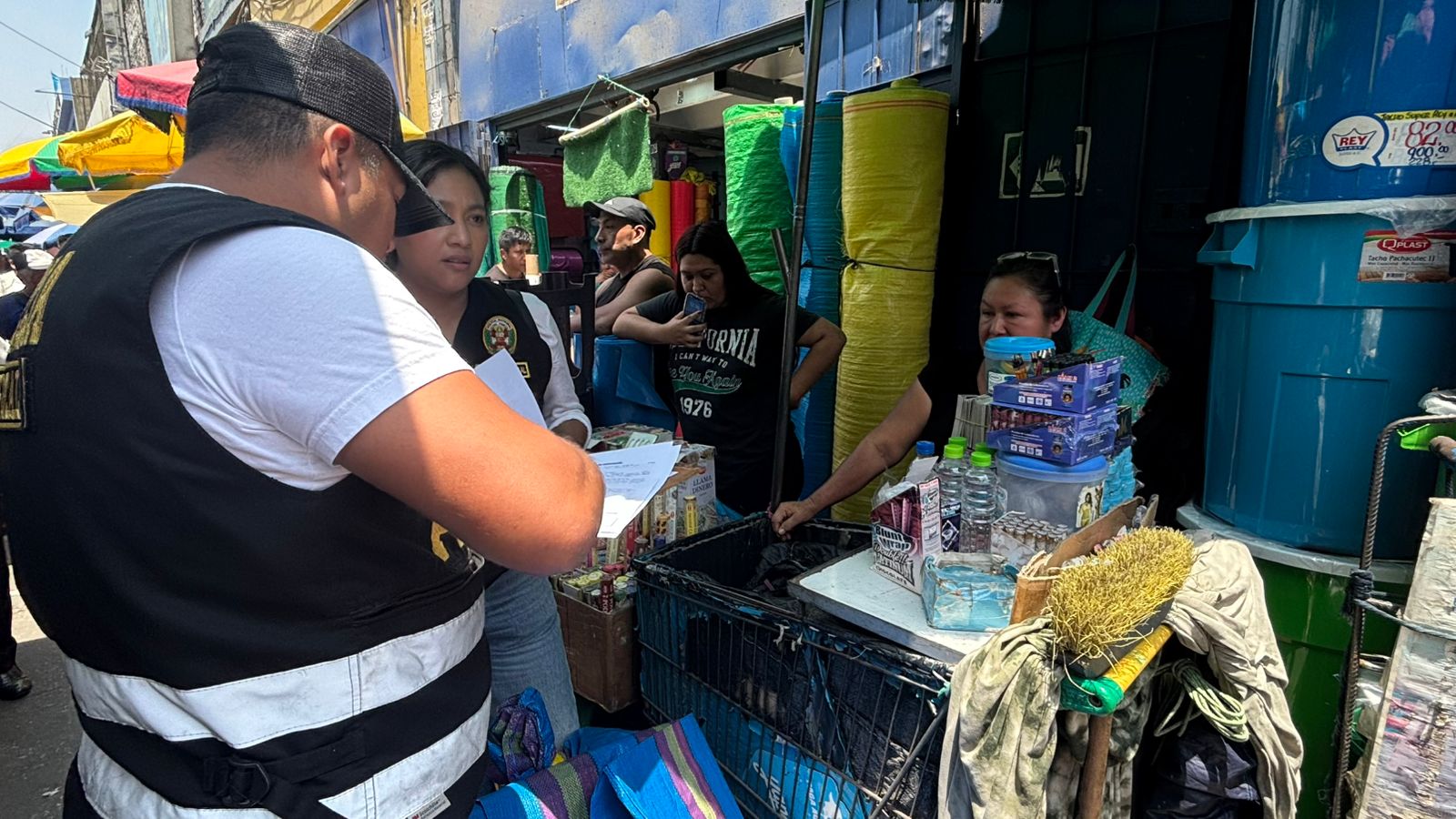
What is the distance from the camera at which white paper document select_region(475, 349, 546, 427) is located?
1593 millimetres


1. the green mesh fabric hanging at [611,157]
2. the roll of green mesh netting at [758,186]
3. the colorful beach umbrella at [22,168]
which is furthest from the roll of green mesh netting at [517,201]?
the colorful beach umbrella at [22,168]

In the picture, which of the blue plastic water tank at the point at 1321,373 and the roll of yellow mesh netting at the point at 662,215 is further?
the roll of yellow mesh netting at the point at 662,215

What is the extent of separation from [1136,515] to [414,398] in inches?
61.7

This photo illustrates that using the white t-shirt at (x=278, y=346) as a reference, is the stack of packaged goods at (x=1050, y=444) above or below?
below

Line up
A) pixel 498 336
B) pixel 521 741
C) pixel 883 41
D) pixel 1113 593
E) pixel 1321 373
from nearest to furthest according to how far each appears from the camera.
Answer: pixel 1113 593 < pixel 521 741 < pixel 1321 373 < pixel 498 336 < pixel 883 41

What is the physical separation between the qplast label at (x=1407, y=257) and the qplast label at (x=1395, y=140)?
0.16 metres

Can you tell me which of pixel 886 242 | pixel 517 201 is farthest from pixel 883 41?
pixel 517 201

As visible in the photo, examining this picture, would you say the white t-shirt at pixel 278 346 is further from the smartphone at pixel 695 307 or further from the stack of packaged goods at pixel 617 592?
the smartphone at pixel 695 307

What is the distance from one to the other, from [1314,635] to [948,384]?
1.10 metres

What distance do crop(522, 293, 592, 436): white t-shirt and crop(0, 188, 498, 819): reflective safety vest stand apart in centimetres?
115

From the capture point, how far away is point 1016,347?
1.75 m

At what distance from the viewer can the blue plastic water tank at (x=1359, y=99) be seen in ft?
5.51

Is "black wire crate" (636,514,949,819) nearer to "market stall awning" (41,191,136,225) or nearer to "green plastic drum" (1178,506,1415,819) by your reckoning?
"green plastic drum" (1178,506,1415,819)

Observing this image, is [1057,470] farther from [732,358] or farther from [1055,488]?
[732,358]
